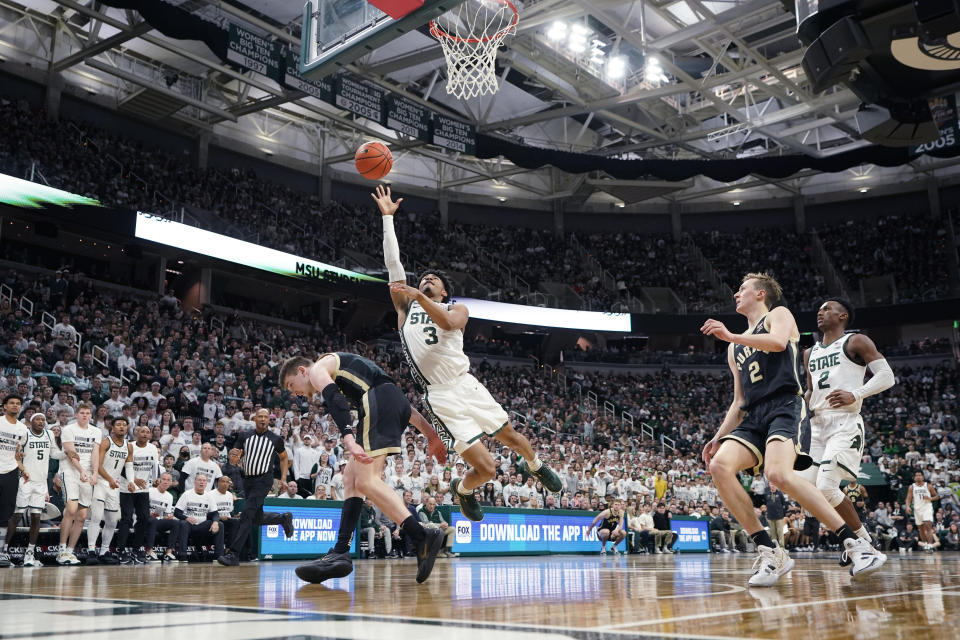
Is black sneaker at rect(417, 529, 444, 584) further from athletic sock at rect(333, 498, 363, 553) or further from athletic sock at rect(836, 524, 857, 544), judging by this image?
athletic sock at rect(836, 524, 857, 544)

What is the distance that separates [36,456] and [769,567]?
7344 millimetres

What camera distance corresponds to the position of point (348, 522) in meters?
4.89

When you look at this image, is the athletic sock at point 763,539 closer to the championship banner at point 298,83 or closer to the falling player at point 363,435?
the falling player at point 363,435

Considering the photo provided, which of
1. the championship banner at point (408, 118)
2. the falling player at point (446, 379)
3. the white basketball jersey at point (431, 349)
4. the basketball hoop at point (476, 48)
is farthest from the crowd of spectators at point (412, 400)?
the basketball hoop at point (476, 48)

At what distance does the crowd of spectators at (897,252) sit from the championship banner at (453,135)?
56.0 feet

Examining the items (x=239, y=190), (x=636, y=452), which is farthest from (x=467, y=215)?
(x=636, y=452)

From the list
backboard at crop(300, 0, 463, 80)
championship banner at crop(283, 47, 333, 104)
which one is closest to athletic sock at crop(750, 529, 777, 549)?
backboard at crop(300, 0, 463, 80)

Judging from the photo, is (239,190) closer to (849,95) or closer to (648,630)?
(849,95)

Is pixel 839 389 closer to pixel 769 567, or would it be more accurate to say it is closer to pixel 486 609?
pixel 769 567

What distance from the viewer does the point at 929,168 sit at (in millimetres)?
30219

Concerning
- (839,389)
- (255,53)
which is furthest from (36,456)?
(255,53)

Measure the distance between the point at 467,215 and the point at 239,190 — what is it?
34.6 feet

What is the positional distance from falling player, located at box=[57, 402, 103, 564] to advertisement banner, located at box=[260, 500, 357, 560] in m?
1.95

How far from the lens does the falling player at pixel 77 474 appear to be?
27.1 ft
